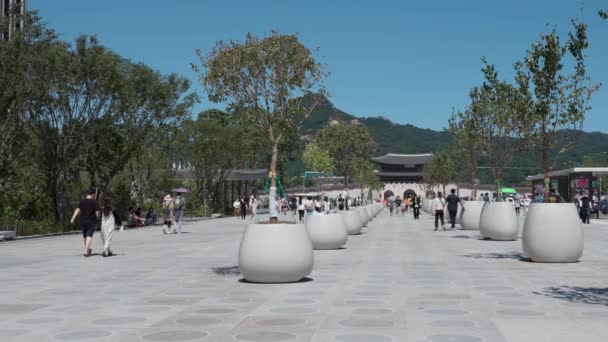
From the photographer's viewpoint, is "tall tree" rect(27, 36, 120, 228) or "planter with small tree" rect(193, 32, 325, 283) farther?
"tall tree" rect(27, 36, 120, 228)

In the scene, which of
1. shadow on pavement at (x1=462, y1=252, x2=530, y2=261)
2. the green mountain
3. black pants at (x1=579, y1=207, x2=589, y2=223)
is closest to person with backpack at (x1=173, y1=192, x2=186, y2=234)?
shadow on pavement at (x1=462, y1=252, x2=530, y2=261)

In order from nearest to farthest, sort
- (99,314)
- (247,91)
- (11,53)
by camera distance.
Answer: (99,314), (247,91), (11,53)

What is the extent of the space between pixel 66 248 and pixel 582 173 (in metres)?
35.2

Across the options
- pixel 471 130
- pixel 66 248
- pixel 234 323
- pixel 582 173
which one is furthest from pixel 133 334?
pixel 582 173

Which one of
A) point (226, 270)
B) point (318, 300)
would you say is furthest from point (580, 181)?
point (318, 300)

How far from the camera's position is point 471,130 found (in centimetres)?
3353

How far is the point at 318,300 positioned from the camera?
8.63 meters

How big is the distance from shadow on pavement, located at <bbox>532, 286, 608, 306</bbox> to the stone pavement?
0.01m

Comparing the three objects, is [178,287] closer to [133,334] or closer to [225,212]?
[133,334]

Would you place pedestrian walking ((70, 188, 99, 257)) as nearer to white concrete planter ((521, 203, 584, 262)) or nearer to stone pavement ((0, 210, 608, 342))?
stone pavement ((0, 210, 608, 342))

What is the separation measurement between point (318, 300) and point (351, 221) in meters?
15.4

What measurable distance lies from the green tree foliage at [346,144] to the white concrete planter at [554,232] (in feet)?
241

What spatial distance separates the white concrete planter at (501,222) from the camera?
19844mm

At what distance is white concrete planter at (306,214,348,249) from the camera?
17.0 m
